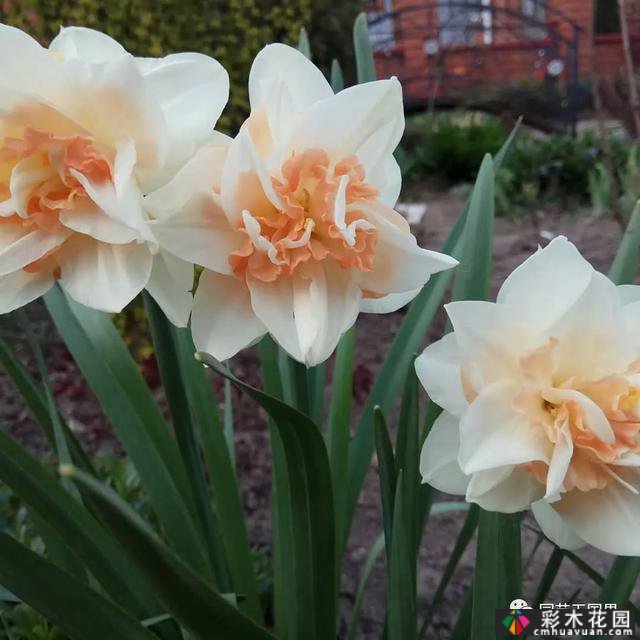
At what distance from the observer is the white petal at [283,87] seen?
0.43 meters

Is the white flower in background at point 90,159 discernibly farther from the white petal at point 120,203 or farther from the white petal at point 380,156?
the white petal at point 380,156

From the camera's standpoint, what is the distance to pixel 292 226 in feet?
1.35

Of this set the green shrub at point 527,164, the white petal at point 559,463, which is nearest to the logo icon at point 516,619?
the white petal at point 559,463

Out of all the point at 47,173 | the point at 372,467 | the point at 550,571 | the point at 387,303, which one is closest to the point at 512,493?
the point at 387,303

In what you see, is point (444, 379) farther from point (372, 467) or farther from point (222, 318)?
point (372, 467)

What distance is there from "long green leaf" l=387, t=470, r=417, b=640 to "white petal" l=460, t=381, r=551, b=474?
158 millimetres

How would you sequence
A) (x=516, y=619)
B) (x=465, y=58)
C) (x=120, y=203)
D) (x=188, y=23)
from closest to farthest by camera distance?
→ (x=120, y=203) < (x=516, y=619) < (x=188, y=23) < (x=465, y=58)

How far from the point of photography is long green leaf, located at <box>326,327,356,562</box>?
0.87 metres

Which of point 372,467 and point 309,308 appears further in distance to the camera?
point 372,467

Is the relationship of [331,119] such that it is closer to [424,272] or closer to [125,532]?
[424,272]

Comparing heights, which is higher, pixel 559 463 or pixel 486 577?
pixel 559 463

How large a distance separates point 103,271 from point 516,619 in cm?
48

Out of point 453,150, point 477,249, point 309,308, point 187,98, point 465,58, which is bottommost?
point 453,150

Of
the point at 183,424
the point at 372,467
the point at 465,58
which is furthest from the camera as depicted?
the point at 465,58
